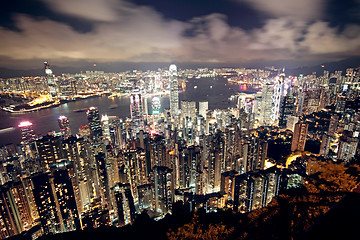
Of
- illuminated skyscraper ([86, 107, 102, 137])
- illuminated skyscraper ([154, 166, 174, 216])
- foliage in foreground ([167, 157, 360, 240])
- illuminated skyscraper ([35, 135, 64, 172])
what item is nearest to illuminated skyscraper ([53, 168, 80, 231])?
illuminated skyscraper ([35, 135, 64, 172])

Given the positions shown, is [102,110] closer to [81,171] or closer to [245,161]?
[81,171]

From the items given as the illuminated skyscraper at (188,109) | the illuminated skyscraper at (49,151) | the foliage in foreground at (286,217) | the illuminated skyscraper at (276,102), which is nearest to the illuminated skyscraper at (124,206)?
the illuminated skyscraper at (49,151)

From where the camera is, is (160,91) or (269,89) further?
(160,91)

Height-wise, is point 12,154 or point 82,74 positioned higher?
point 82,74

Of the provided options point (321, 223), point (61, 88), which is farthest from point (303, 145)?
point (61, 88)

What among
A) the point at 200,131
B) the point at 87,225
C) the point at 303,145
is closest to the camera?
the point at 87,225

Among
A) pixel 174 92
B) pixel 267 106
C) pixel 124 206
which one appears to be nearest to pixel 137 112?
pixel 174 92

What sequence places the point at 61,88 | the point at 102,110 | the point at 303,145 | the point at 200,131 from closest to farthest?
1. the point at 303,145
2. the point at 200,131
3. the point at 102,110
4. the point at 61,88

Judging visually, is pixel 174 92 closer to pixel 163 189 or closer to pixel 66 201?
pixel 163 189
